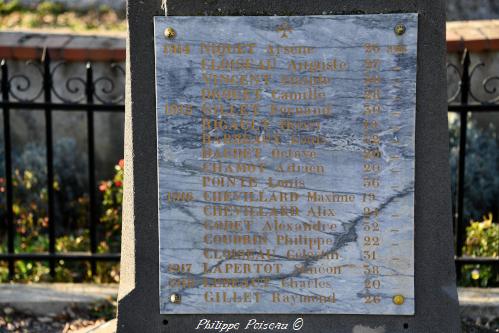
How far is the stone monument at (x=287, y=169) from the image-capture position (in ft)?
11.4

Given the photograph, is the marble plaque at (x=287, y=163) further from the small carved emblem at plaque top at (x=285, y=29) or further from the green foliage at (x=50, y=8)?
the green foliage at (x=50, y=8)

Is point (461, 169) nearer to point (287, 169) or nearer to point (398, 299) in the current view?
point (398, 299)

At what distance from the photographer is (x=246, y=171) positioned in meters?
3.53

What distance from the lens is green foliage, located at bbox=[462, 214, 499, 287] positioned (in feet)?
16.3

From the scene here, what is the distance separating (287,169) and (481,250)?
210 centimetres

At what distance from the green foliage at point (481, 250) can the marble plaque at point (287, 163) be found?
1558 millimetres

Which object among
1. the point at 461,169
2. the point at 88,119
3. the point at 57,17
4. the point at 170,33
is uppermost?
the point at 57,17

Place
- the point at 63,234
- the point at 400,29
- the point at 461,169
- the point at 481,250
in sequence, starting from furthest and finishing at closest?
the point at 63,234 → the point at 481,250 → the point at 461,169 → the point at 400,29

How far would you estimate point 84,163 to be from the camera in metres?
6.25

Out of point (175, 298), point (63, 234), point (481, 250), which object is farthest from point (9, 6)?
point (175, 298)

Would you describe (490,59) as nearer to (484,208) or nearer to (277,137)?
(484,208)

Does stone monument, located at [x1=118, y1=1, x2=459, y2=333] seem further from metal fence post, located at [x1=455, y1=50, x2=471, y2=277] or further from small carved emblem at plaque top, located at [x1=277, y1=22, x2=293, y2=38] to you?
metal fence post, located at [x1=455, y1=50, x2=471, y2=277]

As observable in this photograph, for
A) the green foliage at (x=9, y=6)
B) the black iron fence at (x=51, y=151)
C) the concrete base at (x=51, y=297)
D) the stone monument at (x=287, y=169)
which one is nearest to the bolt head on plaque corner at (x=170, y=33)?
the stone monument at (x=287, y=169)

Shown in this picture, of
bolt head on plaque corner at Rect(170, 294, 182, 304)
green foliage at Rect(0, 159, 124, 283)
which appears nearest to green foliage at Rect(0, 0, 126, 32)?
green foliage at Rect(0, 159, 124, 283)
